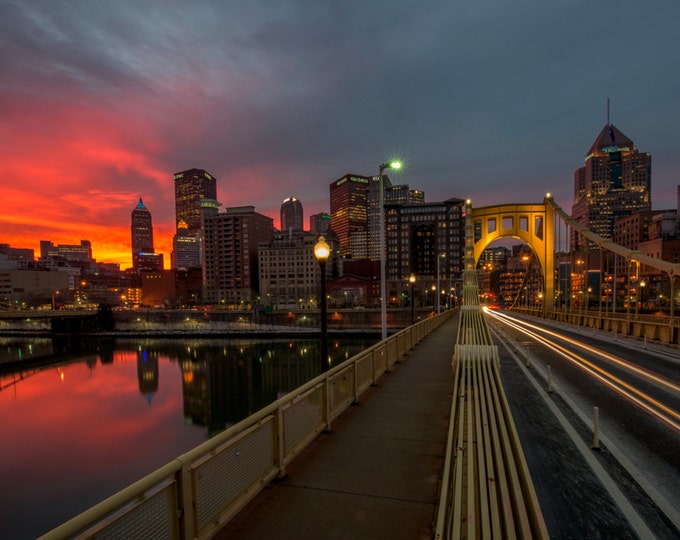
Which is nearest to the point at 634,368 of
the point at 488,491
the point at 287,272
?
the point at 488,491

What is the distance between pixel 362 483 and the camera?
541 centimetres

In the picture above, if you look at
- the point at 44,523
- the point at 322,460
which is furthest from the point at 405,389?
the point at 44,523

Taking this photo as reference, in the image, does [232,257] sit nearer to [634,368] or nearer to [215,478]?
[634,368]

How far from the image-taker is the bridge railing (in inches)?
124

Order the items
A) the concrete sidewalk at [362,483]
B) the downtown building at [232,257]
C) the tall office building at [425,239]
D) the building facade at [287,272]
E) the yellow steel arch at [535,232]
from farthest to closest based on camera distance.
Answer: the downtown building at [232,257] → the building facade at [287,272] → the tall office building at [425,239] → the yellow steel arch at [535,232] → the concrete sidewalk at [362,483]

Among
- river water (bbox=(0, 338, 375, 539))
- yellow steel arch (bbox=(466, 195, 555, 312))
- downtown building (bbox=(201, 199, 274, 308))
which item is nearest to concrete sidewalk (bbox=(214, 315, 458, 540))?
river water (bbox=(0, 338, 375, 539))

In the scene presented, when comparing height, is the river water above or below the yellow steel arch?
below

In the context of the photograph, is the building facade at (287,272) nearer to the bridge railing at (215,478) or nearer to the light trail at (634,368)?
the light trail at (634,368)

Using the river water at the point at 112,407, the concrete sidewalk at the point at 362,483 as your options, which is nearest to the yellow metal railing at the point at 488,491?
the concrete sidewalk at the point at 362,483

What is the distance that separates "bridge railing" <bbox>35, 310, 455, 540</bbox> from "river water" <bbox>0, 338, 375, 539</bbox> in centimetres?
2153

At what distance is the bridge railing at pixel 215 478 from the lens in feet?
10.4

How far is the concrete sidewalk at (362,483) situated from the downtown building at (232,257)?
14546cm

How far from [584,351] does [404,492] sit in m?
20.3

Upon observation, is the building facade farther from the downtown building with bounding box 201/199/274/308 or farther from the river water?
the river water
